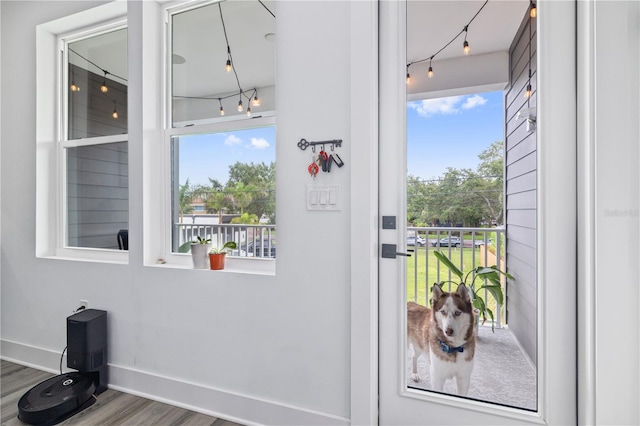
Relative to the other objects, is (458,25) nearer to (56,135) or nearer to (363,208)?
(363,208)

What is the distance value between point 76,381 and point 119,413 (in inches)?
14.1

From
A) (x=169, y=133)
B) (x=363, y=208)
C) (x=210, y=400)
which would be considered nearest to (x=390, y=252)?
(x=363, y=208)

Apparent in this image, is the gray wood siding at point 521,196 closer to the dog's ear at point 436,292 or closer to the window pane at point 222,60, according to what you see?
the dog's ear at point 436,292

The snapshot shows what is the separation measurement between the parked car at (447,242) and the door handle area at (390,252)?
13cm

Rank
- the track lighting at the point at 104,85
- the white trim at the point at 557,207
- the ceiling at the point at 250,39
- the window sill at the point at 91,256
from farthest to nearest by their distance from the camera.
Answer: the track lighting at the point at 104,85, the window sill at the point at 91,256, the ceiling at the point at 250,39, the white trim at the point at 557,207

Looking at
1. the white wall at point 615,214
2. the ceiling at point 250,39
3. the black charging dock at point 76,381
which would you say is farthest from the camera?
the black charging dock at point 76,381

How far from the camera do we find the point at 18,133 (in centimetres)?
252

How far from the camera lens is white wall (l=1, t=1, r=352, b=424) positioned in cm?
162

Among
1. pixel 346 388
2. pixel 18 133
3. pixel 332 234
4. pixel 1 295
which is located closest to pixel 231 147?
pixel 332 234

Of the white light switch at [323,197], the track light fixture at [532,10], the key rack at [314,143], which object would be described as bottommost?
the white light switch at [323,197]

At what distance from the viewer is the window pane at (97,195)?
2398 millimetres

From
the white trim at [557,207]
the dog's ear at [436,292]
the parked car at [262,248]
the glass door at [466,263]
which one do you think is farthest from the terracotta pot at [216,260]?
the white trim at [557,207]

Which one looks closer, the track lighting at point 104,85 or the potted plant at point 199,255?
the potted plant at point 199,255

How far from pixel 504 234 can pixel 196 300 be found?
1.58m
